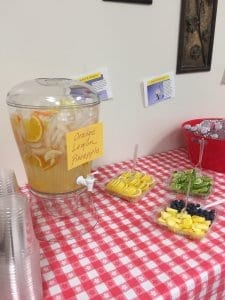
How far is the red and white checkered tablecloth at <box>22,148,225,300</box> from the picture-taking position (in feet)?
1.86

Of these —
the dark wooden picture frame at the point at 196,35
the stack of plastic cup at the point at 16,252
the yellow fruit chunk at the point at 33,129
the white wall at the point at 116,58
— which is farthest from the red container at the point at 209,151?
the stack of plastic cup at the point at 16,252

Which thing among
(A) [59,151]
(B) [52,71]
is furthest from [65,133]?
(B) [52,71]

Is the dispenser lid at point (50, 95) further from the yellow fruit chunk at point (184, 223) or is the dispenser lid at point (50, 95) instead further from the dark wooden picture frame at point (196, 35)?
the dark wooden picture frame at point (196, 35)

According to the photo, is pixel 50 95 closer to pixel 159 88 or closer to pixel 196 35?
pixel 159 88

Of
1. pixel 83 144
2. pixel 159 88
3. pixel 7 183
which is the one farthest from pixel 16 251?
pixel 159 88

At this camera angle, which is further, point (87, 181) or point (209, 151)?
point (209, 151)

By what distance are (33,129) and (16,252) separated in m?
0.31

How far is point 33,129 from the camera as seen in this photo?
0.71 m

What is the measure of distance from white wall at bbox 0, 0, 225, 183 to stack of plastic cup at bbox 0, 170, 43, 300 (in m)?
0.45

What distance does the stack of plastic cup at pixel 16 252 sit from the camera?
1.58 feet

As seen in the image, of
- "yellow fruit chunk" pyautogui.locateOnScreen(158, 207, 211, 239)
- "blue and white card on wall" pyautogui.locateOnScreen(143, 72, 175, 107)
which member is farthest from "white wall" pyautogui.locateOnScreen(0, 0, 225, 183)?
"yellow fruit chunk" pyautogui.locateOnScreen(158, 207, 211, 239)

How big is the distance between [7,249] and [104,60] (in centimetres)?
69

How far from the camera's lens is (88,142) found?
28.5 inches

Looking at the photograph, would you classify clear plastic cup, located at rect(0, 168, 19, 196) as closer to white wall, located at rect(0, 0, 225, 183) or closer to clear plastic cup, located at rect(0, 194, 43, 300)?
clear plastic cup, located at rect(0, 194, 43, 300)
